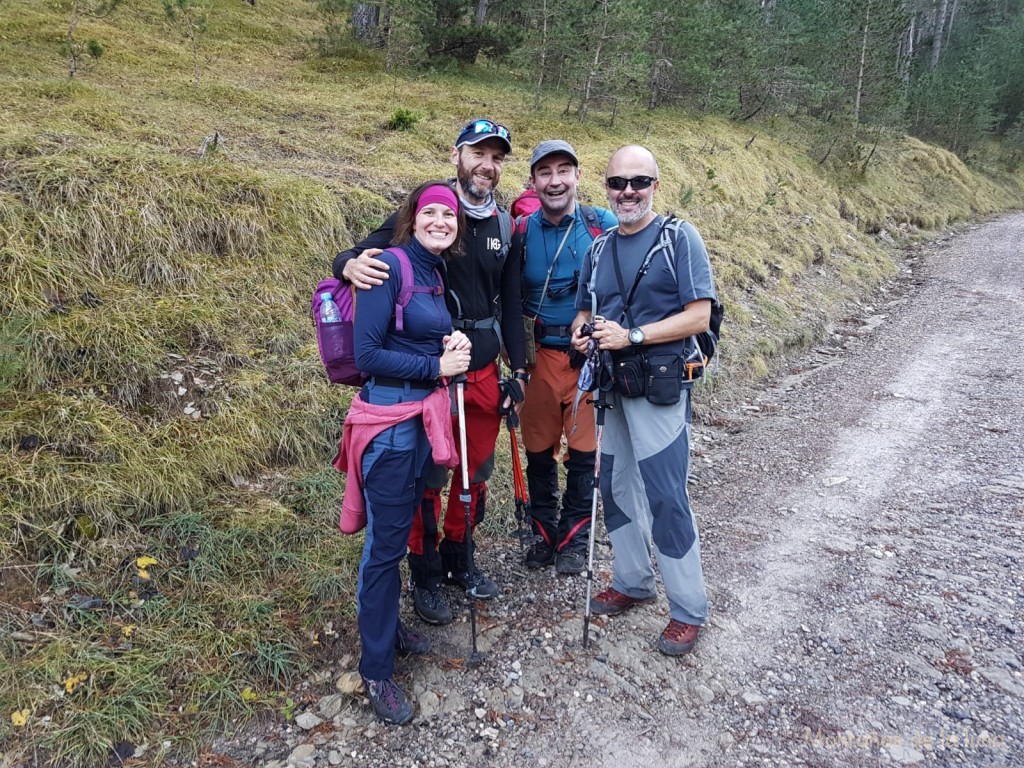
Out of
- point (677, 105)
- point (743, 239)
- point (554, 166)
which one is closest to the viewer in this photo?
point (554, 166)

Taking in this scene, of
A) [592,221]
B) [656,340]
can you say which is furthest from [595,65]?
[656,340]

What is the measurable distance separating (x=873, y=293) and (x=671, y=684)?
41.2ft

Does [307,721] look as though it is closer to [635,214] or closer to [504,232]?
[504,232]

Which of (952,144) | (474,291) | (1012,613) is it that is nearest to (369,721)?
(474,291)

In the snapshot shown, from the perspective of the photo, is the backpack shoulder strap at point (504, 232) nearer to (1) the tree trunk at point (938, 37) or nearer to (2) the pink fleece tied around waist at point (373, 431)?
(2) the pink fleece tied around waist at point (373, 431)

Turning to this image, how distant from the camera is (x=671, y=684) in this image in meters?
3.51

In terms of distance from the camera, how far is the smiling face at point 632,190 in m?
3.52

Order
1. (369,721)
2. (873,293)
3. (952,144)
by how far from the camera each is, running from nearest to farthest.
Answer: (369,721)
(873,293)
(952,144)

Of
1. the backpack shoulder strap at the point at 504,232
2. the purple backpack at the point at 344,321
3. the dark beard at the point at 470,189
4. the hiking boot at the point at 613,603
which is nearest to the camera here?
the purple backpack at the point at 344,321

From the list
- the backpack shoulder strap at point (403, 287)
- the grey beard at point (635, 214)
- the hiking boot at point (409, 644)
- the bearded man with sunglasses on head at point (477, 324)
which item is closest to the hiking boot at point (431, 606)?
the bearded man with sunglasses on head at point (477, 324)

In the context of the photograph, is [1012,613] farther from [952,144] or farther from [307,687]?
[952,144]

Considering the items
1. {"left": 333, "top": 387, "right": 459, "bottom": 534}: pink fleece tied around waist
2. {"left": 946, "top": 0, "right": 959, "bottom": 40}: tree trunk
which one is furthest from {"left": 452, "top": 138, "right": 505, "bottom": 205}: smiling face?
{"left": 946, "top": 0, "right": 959, "bottom": 40}: tree trunk

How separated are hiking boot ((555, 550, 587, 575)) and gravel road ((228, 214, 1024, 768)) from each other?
0.10 m

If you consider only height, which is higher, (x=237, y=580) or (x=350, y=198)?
(x=350, y=198)
